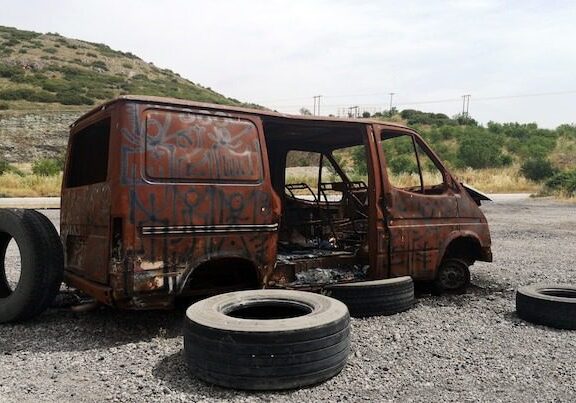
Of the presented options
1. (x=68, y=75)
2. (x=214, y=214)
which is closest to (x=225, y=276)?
(x=214, y=214)

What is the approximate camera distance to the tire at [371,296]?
517 cm

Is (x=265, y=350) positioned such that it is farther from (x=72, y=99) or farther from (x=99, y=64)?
(x=99, y=64)

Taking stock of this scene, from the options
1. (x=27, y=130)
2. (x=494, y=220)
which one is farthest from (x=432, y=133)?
(x=494, y=220)

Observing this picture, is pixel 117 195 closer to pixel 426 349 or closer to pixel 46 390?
pixel 46 390

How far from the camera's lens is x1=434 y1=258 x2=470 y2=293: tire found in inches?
249

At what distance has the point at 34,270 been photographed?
4.69 m

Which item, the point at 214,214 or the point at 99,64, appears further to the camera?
the point at 99,64

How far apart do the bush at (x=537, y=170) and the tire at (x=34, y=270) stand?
125 ft

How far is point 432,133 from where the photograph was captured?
6131cm

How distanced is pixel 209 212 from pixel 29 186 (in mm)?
23781

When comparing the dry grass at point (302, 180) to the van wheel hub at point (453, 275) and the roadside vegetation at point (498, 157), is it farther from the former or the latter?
the van wheel hub at point (453, 275)

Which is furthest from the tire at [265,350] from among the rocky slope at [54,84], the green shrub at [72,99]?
the green shrub at [72,99]

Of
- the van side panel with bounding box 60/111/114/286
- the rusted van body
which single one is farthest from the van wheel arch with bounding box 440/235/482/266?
the van side panel with bounding box 60/111/114/286

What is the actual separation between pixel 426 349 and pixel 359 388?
3.40 ft
